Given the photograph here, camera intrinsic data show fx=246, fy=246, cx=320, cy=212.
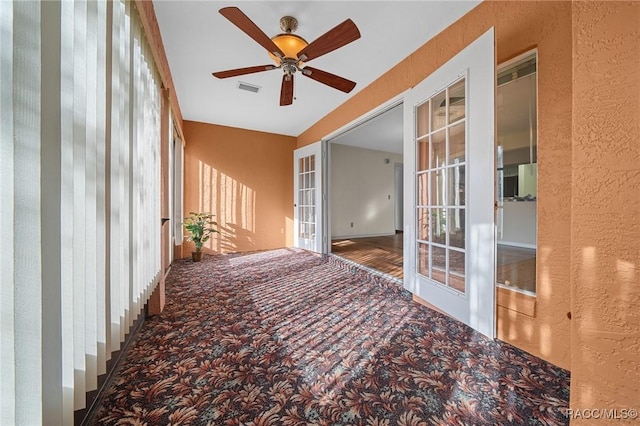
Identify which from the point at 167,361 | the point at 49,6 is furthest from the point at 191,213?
the point at 49,6

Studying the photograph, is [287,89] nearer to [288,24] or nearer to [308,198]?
[288,24]

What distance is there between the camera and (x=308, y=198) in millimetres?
4914

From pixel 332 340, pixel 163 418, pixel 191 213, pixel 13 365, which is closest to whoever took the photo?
pixel 13 365

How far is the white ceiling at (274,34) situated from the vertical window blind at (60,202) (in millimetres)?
1013

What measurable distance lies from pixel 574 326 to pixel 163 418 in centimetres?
179

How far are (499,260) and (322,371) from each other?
2685mm

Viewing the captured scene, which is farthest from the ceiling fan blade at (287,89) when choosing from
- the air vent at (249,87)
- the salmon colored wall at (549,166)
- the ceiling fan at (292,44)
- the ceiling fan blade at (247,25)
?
the salmon colored wall at (549,166)

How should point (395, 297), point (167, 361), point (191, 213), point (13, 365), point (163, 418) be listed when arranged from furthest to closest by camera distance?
point (191, 213), point (395, 297), point (167, 361), point (163, 418), point (13, 365)

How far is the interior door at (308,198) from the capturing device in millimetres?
4484

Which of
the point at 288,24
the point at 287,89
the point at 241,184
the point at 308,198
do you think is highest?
the point at 288,24

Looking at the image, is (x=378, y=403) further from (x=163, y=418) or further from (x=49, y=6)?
(x=49, y=6)

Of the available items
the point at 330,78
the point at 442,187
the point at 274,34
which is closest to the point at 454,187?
the point at 442,187

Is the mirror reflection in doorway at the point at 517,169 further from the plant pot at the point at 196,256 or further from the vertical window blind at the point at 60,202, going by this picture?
the plant pot at the point at 196,256

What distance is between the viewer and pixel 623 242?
0.86 m
